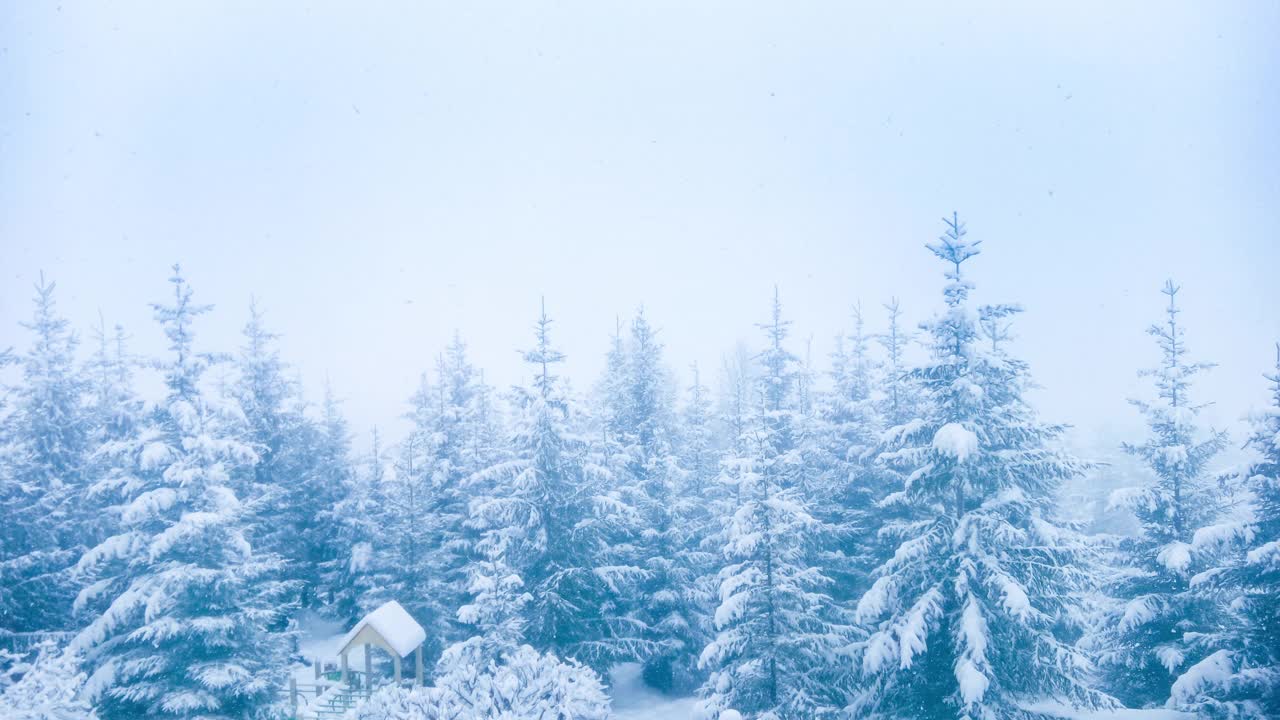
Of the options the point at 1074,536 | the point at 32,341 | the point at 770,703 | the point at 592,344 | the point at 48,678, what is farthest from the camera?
the point at 592,344

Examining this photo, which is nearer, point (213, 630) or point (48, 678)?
point (48, 678)

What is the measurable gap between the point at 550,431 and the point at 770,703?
33.0 ft

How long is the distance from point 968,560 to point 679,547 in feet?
38.2

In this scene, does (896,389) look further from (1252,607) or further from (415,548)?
(415,548)

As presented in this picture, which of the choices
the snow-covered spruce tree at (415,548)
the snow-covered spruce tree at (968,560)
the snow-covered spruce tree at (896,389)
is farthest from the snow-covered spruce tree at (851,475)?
the snow-covered spruce tree at (415,548)

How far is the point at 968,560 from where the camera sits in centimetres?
1320

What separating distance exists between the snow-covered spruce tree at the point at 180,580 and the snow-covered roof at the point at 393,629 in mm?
4090

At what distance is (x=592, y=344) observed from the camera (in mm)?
196000

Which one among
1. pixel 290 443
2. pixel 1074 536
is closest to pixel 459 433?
pixel 290 443

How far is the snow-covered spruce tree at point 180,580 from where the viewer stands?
16562mm

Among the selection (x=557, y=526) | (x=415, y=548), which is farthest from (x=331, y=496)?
(x=557, y=526)

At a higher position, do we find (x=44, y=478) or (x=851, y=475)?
(x=44, y=478)

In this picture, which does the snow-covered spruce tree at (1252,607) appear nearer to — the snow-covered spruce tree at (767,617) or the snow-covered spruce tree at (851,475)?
the snow-covered spruce tree at (767,617)

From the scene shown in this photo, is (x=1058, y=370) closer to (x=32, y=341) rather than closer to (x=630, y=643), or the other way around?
(x=630, y=643)
